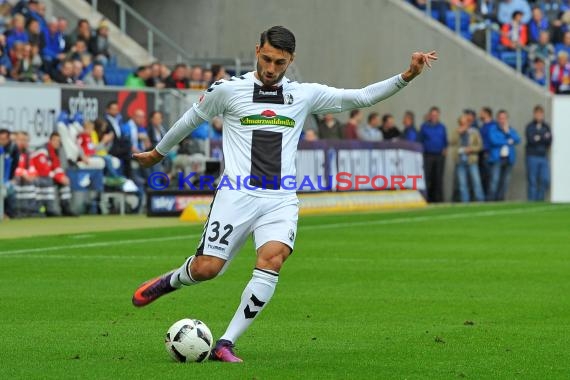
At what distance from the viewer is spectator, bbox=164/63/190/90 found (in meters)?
29.5

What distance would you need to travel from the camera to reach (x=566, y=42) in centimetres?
3797

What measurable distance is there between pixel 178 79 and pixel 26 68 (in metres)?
3.72

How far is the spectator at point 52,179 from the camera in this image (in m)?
25.4

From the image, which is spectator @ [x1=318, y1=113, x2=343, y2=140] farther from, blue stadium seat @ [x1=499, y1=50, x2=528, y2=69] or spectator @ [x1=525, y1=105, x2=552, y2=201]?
blue stadium seat @ [x1=499, y1=50, x2=528, y2=69]

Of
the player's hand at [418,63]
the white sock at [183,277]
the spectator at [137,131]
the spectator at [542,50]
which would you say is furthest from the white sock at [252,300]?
the spectator at [542,50]

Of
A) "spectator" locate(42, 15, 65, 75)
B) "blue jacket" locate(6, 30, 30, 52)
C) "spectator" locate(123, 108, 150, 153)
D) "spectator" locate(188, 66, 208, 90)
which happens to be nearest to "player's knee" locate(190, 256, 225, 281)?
"spectator" locate(123, 108, 150, 153)

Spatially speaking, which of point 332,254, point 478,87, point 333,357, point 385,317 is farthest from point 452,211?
point 333,357

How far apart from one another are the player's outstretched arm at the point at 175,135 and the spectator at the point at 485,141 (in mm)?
24985

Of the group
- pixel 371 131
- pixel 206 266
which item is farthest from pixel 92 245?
pixel 371 131

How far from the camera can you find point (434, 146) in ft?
111

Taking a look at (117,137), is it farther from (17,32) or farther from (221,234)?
(221,234)

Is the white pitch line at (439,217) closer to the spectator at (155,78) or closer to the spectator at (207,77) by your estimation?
the spectator at (207,77)

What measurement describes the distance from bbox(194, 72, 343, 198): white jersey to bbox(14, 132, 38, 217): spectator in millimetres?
15953

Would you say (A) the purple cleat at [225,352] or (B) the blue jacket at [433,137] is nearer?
(A) the purple cleat at [225,352]
